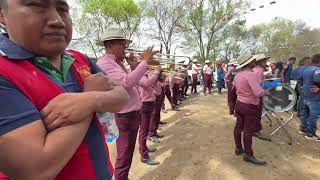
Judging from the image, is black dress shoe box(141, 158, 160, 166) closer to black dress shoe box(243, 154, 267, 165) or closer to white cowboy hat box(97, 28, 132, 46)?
black dress shoe box(243, 154, 267, 165)

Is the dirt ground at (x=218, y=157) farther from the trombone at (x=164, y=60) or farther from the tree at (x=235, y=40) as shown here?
the tree at (x=235, y=40)

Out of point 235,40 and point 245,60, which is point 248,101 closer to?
point 245,60

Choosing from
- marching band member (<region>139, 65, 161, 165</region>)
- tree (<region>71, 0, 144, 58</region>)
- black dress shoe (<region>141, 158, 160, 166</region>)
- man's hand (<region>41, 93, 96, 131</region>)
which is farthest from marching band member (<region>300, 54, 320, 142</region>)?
tree (<region>71, 0, 144, 58</region>)

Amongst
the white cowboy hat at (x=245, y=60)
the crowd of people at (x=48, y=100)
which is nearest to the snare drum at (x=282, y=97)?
the white cowboy hat at (x=245, y=60)

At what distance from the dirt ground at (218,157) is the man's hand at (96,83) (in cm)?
361

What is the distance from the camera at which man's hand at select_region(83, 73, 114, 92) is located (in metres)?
Result: 1.36

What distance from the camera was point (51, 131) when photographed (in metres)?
1.13

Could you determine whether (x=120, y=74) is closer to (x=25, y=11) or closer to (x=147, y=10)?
(x=25, y=11)

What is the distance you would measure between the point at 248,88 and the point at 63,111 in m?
4.55

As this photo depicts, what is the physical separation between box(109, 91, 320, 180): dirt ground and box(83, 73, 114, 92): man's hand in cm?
361

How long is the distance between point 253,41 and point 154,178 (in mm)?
40885

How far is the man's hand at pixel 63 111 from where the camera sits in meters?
1.14

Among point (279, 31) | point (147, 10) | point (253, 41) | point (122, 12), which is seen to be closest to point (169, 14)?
point (147, 10)

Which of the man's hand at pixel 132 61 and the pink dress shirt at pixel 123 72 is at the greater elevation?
the man's hand at pixel 132 61
